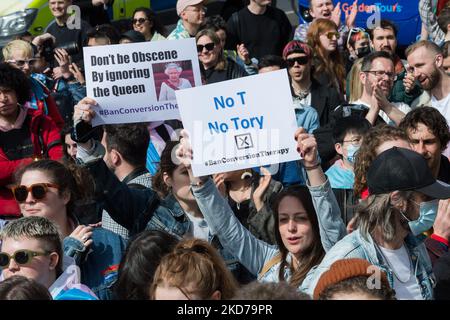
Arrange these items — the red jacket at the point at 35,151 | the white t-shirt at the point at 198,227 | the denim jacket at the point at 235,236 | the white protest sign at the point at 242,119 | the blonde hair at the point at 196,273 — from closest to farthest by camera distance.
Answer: the blonde hair at the point at 196,273
the denim jacket at the point at 235,236
the white protest sign at the point at 242,119
the white t-shirt at the point at 198,227
the red jacket at the point at 35,151

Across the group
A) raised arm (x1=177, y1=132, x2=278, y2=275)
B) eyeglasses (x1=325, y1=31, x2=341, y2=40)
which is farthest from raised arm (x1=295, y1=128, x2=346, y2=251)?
eyeglasses (x1=325, y1=31, x2=341, y2=40)

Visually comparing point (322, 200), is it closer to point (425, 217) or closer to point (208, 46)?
point (425, 217)

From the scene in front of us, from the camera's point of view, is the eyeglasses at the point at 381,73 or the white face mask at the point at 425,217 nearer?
the white face mask at the point at 425,217

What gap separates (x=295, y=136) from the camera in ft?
16.8

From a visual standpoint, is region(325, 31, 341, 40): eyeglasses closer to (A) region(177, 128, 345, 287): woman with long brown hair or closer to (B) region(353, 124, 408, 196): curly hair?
(B) region(353, 124, 408, 196): curly hair

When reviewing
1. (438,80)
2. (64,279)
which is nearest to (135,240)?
(64,279)

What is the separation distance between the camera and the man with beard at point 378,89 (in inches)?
291

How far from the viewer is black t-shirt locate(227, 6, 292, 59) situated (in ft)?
35.7

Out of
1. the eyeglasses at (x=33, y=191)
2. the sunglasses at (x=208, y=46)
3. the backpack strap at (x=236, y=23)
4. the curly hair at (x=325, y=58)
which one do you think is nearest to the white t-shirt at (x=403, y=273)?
the eyeglasses at (x=33, y=191)

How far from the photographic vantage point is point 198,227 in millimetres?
5852

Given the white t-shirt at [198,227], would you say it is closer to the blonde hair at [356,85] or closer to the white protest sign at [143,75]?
the white protest sign at [143,75]

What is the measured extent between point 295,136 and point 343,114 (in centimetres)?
247

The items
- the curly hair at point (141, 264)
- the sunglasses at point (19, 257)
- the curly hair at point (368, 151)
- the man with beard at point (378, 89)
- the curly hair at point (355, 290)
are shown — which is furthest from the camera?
the man with beard at point (378, 89)

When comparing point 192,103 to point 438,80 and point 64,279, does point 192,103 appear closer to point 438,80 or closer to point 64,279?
point 64,279
